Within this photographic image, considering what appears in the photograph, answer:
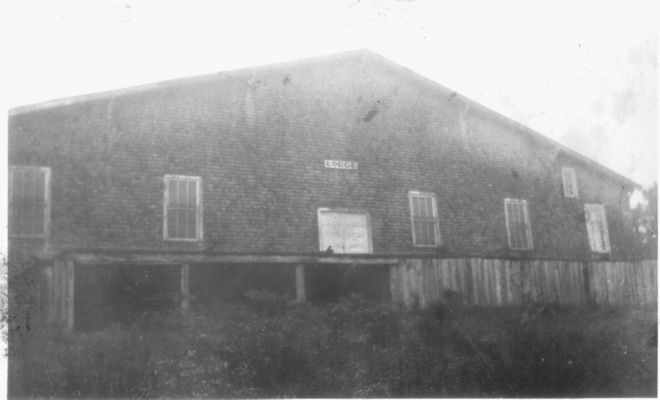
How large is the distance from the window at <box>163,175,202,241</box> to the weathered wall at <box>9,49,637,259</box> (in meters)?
0.18

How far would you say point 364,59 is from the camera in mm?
16609

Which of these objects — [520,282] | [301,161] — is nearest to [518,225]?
[520,282]

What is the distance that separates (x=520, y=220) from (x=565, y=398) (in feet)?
31.8

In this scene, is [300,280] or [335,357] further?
[300,280]

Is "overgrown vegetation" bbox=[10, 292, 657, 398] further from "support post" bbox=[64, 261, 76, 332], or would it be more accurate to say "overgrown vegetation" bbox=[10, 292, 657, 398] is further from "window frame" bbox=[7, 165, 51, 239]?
"window frame" bbox=[7, 165, 51, 239]

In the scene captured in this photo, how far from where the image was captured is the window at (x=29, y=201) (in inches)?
489

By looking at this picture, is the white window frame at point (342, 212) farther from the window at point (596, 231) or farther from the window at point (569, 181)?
the window at point (596, 231)

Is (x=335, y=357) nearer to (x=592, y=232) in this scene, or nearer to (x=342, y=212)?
(x=342, y=212)

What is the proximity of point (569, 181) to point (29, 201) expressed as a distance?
15.0 m

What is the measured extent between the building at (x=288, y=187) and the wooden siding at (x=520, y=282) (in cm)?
22

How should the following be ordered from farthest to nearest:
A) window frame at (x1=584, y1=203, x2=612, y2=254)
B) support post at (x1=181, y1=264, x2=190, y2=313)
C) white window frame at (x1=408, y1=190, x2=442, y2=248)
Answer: window frame at (x1=584, y1=203, x2=612, y2=254) → white window frame at (x1=408, y1=190, x2=442, y2=248) → support post at (x1=181, y1=264, x2=190, y2=313)

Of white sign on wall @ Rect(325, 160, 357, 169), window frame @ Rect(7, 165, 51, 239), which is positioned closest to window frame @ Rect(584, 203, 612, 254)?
white sign on wall @ Rect(325, 160, 357, 169)

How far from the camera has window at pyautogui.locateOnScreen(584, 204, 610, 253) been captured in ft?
63.0

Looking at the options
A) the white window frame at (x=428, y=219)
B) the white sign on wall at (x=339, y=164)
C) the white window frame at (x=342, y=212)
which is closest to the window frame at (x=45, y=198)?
the white window frame at (x=342, y=212)
